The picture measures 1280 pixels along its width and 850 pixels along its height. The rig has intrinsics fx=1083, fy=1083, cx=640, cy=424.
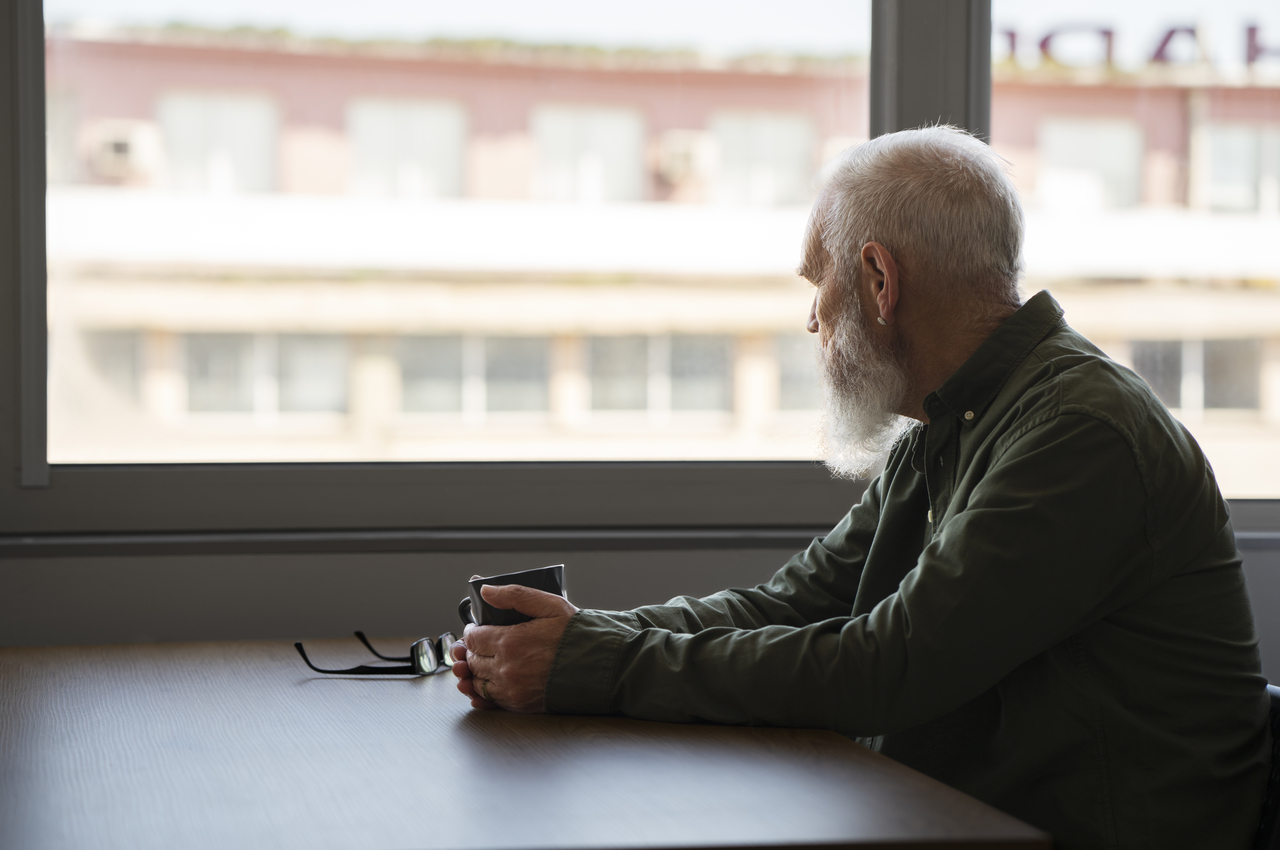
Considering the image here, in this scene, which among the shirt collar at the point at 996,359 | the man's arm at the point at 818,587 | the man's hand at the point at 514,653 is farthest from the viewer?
the man's arm at the point at 818,587

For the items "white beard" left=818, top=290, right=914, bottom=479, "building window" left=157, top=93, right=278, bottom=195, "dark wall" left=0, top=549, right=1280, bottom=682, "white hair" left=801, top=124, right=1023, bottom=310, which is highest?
"building window" left=157, top=93, right=278, bottom=195

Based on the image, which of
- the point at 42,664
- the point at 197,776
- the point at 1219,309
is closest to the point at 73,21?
the point at 42,664

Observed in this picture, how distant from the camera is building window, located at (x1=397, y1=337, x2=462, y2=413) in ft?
6.53

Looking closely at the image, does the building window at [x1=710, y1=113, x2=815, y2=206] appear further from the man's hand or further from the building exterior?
the man's hand

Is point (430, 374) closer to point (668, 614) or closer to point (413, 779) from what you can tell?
point (668, 614)

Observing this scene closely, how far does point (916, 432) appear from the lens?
144cm

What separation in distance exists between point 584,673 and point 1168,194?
1676 mm

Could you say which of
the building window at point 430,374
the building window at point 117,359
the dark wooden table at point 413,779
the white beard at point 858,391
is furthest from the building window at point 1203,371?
the building window at point 117,359

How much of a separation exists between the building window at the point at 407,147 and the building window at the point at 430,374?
0.90ft

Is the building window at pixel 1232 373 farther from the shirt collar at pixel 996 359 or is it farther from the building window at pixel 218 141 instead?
the building window at pixel 218 141

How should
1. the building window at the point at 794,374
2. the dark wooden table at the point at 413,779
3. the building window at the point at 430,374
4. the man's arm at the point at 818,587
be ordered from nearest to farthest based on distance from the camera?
1. the dark wooden table at the point at 413,779
2. the man's arm at the point at 818,587
3. the building window at the point at 430,374
4. the building window at the point at 794,374

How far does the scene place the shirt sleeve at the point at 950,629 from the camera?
1018mm

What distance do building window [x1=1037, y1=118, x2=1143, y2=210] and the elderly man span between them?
0.99 meters

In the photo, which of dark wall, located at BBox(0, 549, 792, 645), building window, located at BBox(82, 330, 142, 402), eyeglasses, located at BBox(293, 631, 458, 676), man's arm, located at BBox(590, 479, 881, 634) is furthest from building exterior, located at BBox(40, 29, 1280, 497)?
eyeglasses, located at BBox(293, 631, 458, 676)
